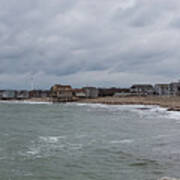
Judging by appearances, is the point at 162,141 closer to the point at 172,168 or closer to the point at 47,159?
the point at 172,168

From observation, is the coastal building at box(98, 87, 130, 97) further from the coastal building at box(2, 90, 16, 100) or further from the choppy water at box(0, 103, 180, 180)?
the choppy water at box(0, 103, 180, 180)

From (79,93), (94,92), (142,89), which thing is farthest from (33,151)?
(142,89)

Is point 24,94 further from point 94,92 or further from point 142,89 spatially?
point 142,89

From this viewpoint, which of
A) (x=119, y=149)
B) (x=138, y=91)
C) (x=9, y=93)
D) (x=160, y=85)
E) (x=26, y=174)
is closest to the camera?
(x=26, y=174)

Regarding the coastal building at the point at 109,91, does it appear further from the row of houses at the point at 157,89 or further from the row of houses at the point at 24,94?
the row of houses at the point at 24,94

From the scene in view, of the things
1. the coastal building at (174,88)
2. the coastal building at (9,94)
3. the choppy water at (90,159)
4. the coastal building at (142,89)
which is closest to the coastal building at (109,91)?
the coastal building at (142,89)

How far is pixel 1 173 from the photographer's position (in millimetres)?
9750

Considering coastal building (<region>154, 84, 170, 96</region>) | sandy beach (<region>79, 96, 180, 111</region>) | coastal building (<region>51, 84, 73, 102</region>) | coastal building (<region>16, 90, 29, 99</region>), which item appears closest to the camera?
sandy beach (<region>79, 96, 180, 111</region>)

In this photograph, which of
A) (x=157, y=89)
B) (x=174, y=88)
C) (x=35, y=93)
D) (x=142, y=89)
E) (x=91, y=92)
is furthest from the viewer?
(x=35, y=93)

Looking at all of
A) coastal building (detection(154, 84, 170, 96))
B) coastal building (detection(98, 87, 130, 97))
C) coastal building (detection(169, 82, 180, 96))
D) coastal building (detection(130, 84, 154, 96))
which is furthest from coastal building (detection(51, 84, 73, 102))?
coastal building (detection(169, 82, 180, 96))

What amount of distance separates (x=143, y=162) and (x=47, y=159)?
4.07 metres

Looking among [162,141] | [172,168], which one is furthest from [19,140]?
[172,168]

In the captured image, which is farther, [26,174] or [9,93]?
[9,93]

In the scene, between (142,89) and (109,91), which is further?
(109,91)
